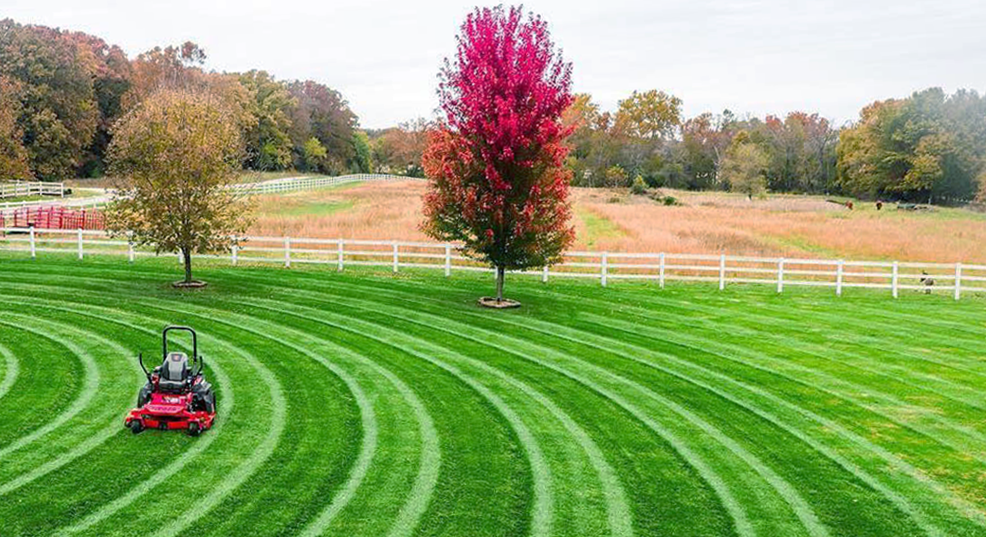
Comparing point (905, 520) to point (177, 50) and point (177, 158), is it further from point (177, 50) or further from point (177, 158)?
point (177, 50)

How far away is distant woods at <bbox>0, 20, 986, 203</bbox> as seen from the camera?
6831 centimetres

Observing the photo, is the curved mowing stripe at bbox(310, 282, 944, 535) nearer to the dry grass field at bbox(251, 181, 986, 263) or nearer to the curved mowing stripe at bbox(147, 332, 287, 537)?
the curved mowing stripe at bbox(147, 332, 287, 537)

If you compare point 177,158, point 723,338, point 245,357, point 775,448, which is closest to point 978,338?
point 723,338

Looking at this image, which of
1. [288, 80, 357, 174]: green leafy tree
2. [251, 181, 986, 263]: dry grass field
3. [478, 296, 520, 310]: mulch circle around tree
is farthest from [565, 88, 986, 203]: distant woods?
[478, 296, 520, 310]: mulch circle around tree

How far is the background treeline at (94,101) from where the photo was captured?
66375mm

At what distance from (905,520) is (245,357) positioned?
437 inches

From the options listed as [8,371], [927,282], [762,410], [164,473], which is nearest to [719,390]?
[762,410]

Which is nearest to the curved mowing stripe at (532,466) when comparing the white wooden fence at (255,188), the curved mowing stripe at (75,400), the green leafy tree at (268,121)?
the curved mowing stripe at (75,400)

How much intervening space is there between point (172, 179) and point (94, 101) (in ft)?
209

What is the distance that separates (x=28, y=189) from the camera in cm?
5975

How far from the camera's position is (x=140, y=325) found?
17.8 meters

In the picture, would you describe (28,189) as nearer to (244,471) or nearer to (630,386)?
(630,386)

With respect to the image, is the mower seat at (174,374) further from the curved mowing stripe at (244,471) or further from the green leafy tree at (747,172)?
the green leafy tree at (747,172)

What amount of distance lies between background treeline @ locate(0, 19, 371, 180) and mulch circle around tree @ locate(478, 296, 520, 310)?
2759cm
